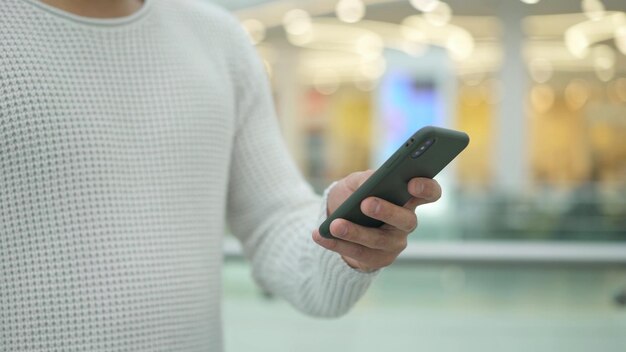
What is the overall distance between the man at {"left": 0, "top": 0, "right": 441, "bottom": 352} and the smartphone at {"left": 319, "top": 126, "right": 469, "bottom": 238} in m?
0.01

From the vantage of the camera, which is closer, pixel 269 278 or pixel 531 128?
pixel 269 278

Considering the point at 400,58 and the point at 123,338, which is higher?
the point at 123,338

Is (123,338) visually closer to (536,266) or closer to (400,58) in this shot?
(536,266)

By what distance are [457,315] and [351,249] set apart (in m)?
1.29

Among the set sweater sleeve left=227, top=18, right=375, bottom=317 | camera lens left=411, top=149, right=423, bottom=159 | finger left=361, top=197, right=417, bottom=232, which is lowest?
sweater sleeve left=227, top=18, right=375, bottom=317

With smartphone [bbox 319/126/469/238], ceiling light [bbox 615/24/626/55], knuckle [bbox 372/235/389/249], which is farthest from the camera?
ceiling light [bbox 615/24/626/55]

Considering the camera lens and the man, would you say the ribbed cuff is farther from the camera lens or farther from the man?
the camera lens

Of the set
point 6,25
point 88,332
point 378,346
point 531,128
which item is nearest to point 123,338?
point 88,332

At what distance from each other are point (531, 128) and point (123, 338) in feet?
15.6

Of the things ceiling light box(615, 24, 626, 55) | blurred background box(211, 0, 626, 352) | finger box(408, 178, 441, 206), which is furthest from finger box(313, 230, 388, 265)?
ceiling light box(615, 24, 626, 55)

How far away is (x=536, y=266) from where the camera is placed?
6.28 feet

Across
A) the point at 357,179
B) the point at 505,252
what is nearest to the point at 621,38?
the point at 505,252

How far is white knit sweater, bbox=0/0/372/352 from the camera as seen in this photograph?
845 millimetres

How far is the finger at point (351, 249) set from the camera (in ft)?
2.60
